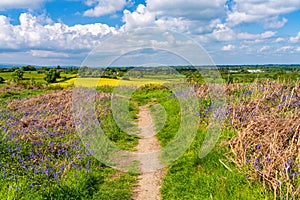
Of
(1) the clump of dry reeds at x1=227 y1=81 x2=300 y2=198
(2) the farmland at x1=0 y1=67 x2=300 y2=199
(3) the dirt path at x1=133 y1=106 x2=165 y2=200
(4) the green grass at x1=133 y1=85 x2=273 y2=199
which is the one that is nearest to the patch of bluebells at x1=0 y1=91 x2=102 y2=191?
(2) the farmland at x1=0 y1=67 x2=300 y2=199

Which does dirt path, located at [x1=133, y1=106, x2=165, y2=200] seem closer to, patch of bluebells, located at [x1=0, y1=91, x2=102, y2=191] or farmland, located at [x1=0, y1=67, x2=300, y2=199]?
farmland, located at [x1=0, y1=67, x2=300, y2=199]

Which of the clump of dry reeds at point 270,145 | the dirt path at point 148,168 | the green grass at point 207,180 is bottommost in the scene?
the dirt path at point 148,168

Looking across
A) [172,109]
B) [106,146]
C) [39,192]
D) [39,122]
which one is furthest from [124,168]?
[172,109]

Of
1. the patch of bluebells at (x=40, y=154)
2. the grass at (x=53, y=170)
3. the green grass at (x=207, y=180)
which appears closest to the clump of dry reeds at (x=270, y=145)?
the green grass at (x=207, y=180)

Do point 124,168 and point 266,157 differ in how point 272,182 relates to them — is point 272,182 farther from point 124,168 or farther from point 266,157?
point 124,168

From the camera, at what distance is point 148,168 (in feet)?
27.3

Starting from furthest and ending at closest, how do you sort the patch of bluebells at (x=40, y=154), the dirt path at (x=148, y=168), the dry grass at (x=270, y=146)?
the dirt path at (x=148, y=168), the patch of bluebells at (x=40, y=154), the dry grass at (x=270, y=146)

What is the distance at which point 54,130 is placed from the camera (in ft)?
33.8

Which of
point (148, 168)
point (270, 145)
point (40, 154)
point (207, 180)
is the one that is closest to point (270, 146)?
point (270, 145)

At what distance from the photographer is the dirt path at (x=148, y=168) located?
6863mm

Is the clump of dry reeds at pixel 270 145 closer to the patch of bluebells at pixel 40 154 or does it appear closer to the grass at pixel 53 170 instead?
the grass at pixel 53 170

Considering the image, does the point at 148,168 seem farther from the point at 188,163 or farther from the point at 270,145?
the point at 270,145

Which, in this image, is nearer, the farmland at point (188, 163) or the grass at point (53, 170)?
the farmland at point (188, 163)

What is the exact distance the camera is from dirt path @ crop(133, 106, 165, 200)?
6.86 meters
